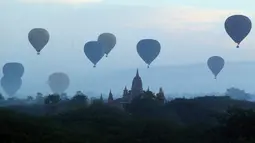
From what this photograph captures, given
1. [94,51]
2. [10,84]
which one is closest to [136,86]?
[94,51]

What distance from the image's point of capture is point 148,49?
245 feet

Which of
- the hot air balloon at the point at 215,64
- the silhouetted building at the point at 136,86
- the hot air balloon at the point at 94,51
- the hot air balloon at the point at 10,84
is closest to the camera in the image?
the silhouetted building at the point at 136,86

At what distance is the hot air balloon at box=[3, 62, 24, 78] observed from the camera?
123056mm

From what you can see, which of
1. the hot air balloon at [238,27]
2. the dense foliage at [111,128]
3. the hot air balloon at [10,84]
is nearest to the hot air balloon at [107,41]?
the hot air balloon at [238,27]

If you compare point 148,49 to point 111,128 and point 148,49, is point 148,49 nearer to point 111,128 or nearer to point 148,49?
point 148,49

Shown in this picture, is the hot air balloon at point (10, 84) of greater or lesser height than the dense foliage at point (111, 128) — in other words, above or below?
above

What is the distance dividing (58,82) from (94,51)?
56.4m

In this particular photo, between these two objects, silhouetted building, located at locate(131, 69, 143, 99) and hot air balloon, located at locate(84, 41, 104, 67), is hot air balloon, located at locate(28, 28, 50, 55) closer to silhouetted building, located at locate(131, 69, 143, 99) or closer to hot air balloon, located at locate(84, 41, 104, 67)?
hot air balloon, located at locate(84, 41, 104, 67)

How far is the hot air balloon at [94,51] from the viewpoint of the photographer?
77.0 meters

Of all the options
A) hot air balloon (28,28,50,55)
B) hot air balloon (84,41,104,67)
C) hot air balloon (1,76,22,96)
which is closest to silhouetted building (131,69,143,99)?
hot air balloon (84,41,104,67)

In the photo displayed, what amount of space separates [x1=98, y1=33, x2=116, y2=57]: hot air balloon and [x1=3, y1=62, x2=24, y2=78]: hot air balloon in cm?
4627

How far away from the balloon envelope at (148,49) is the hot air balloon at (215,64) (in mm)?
13704

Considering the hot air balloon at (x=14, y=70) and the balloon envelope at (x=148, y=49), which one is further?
the hot air balloon at (x=14, y=70)

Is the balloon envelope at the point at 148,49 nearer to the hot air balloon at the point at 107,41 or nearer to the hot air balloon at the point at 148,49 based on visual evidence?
the hot air balloon at the point at 148,49
